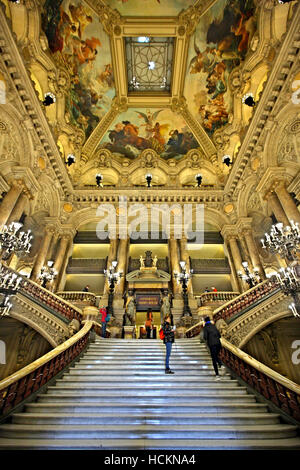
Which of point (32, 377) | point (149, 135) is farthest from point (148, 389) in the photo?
point (149, 135)

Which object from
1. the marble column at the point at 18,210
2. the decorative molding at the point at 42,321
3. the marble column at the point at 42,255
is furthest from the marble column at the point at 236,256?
the marble column at the point at 18,210

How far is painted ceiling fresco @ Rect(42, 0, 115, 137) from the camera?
12375 millimetres

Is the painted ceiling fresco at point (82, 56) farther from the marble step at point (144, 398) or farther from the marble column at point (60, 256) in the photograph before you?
the marble step at point (144, 398)

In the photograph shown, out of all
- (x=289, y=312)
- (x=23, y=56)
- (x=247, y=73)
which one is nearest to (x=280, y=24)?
(x=247, y=73)

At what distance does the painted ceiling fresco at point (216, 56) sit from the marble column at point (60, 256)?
14.1m

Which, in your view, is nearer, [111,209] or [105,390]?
[105,390]

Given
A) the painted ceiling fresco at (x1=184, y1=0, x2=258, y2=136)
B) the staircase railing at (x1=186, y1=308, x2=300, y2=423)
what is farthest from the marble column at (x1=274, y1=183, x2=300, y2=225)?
the painted ceiling fresco at (x1=184, y1=0, x2=258, y2=136)

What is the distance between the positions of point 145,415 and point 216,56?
1902cm

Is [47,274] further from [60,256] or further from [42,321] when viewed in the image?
[42,321]

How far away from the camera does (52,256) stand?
14234 millimetres

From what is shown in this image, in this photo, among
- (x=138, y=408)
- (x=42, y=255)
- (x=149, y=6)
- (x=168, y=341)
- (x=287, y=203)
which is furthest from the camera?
(x=149, y=6)

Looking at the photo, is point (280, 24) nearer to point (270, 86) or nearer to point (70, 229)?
point (270, 86)

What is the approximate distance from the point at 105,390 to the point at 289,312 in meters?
6.56

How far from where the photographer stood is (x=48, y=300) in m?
8.51
